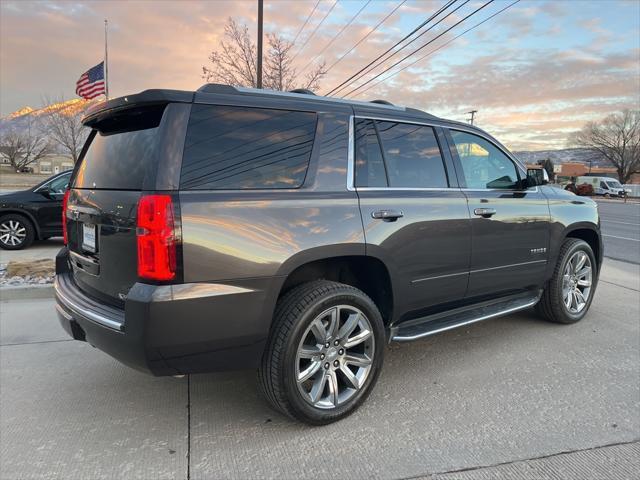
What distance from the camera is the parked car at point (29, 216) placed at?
865 centimetres

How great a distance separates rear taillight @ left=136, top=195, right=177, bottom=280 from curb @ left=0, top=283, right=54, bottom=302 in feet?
13.1

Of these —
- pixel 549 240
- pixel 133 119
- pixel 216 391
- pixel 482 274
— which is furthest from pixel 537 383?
pixel 133 119

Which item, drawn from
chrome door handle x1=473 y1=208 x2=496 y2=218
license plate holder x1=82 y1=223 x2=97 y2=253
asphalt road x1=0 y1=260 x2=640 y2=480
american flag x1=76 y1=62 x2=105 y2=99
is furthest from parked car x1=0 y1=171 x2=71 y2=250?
american flag x1=76 y1=62 x2=105 y2=99

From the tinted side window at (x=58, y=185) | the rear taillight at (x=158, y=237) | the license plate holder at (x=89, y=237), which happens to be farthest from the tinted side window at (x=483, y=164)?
the tinted side window at (x=58, y=185)

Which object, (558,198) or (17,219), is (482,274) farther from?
(17,219)

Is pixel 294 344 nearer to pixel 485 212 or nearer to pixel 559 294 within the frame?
pixel 485 212

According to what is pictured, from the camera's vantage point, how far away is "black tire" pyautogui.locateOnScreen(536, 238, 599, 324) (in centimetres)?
457

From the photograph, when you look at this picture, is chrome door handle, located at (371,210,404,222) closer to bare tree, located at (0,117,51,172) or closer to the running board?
the running board

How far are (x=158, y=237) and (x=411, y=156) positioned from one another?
197 centimetres

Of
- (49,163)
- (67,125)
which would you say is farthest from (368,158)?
(49,163)

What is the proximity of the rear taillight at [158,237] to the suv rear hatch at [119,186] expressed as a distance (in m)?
0.02

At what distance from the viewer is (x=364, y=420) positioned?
9.77ft

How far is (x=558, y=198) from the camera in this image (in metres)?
4.52

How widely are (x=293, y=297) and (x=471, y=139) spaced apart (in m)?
2.23
